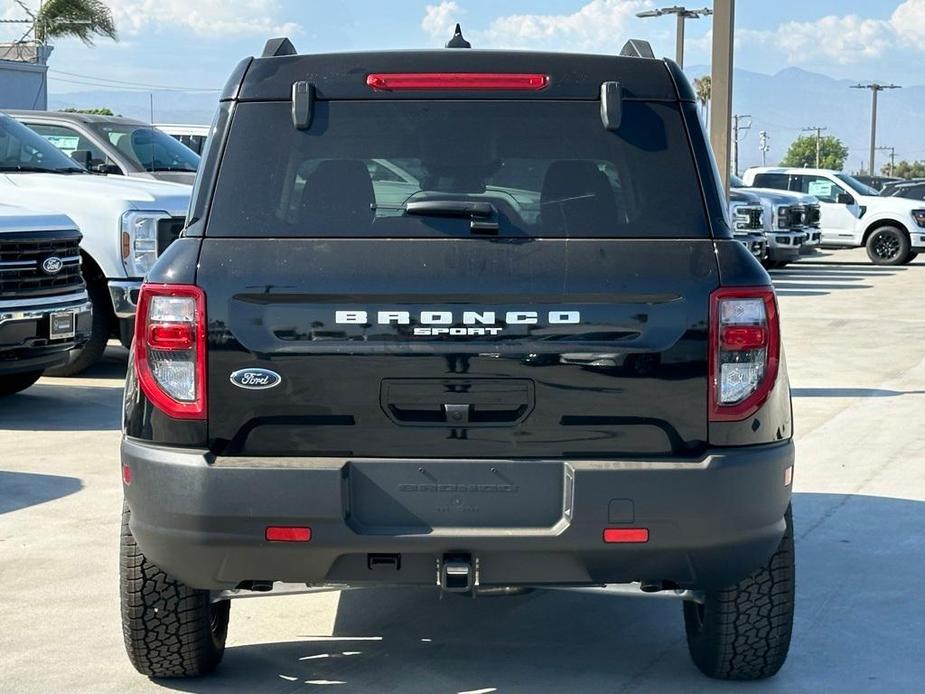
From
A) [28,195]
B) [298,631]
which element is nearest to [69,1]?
[28,195]

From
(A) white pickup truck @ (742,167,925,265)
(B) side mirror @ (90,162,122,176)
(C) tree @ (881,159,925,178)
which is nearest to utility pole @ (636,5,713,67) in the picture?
(A) white pickup truck @ (742,167,925,265)

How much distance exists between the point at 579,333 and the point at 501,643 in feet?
5.28

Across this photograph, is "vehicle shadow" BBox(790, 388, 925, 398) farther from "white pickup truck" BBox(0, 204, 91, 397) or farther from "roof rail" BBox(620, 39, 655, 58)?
"roof rail" BBox(620, 39, 655, 58)

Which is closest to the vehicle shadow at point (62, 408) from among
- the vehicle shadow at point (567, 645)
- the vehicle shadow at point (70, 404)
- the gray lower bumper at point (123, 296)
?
the vehicle shadow at point (70, 404)

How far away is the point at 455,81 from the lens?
14.4ft

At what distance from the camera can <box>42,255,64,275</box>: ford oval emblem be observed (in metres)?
9.99

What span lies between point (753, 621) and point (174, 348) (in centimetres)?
193

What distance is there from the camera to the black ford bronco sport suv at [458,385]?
407 cm

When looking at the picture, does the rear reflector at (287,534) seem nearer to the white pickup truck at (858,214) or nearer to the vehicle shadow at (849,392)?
the vehicle shadow at (849,392)

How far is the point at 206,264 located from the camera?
414 centimetres

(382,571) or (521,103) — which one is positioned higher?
(521,103)

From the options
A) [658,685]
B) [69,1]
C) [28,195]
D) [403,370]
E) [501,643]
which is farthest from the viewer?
[69,1]

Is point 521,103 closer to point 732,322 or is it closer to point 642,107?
point 642,107

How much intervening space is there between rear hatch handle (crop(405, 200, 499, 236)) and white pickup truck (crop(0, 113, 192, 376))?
746 centimetres
